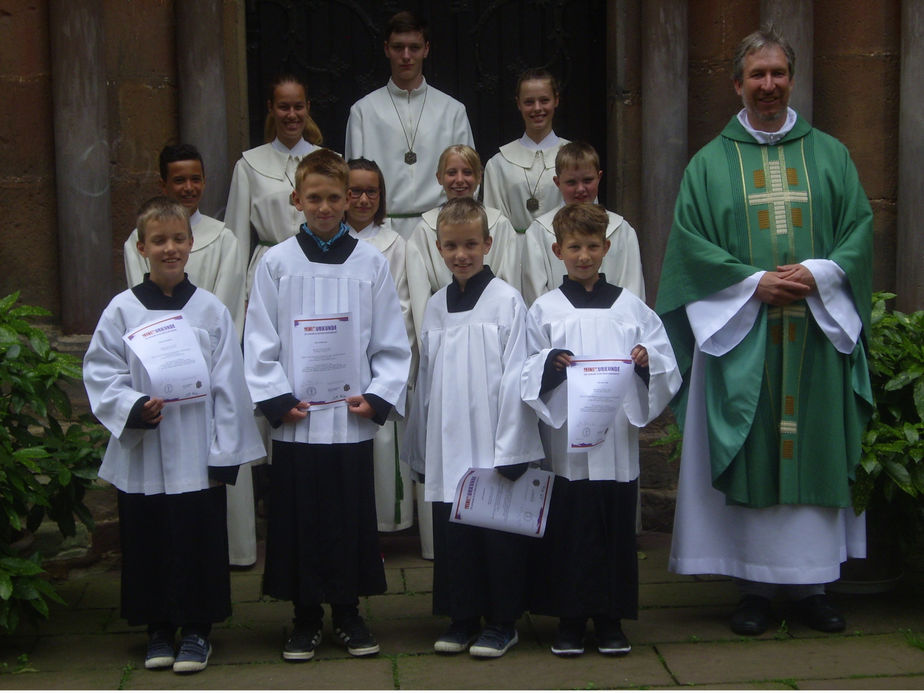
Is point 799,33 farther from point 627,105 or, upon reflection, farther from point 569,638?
point 569,638

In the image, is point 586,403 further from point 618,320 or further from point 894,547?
point 894,547

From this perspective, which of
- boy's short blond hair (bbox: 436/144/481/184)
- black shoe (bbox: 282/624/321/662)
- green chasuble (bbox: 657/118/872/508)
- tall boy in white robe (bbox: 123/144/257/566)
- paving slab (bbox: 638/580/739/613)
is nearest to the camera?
black shoe (bbox: 282/624/321/662)

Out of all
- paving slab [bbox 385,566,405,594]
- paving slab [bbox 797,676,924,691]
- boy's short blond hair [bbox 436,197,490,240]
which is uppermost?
boy's short blond hair [bbox 436,197,490,240]

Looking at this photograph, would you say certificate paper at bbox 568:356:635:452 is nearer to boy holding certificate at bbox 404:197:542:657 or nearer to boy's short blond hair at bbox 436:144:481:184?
boy holding certificate at bbox 404:197:542:657

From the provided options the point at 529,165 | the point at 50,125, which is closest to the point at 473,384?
the point at 529,165

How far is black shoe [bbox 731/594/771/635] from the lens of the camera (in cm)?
471

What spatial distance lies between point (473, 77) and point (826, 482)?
315cm

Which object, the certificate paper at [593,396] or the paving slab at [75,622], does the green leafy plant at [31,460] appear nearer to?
the paving slab at [75,622]

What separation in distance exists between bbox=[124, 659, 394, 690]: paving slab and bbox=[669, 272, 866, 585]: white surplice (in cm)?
132

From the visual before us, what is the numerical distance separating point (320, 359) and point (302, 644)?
0.96 m

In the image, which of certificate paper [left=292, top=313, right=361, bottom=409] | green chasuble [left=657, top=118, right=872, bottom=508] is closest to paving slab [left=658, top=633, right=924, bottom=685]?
green chasuble [left=657, top=118, right=872, bottom=508]

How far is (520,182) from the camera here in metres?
6.04

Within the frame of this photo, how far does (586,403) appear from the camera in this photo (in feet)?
14.3

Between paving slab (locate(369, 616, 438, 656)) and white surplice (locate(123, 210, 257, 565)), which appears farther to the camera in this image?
white surplice (locate(123, 210, 257, 565))
